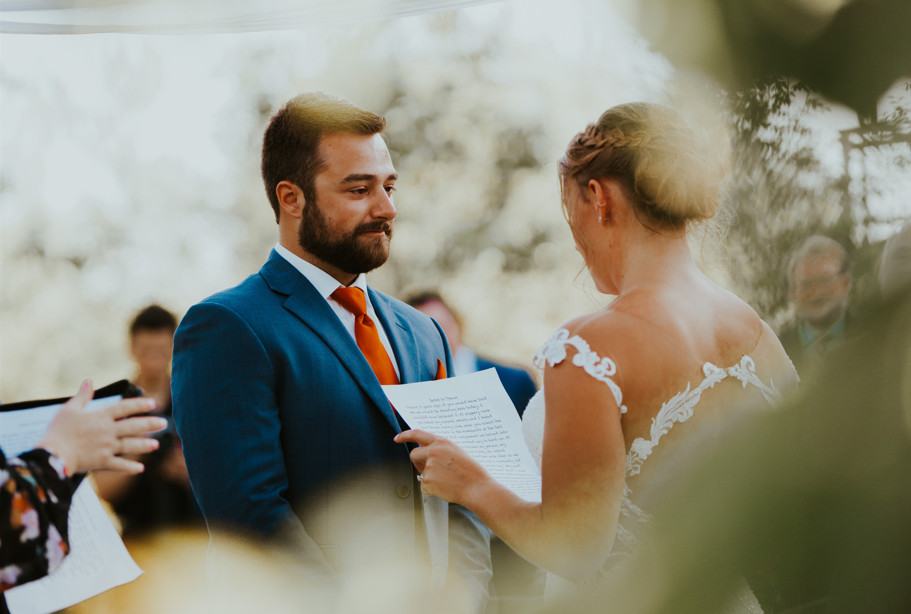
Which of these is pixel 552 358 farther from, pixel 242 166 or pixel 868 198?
pixel 242 166

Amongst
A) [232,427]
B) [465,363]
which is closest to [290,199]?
[232,427]

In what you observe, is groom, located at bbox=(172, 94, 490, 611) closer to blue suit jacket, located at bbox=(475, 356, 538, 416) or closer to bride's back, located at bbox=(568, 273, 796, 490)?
bride's back, located at bbox=(568, 273, 796, 490)

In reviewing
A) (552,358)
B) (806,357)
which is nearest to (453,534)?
(552,358)

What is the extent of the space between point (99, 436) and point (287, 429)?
68 centimetres

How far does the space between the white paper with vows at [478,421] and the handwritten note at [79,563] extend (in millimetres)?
689

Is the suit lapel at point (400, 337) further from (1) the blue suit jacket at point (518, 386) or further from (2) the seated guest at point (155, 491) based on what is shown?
(1) the blue suit jacket at point (518, 386)

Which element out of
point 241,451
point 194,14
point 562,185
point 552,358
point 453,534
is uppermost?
point 194,14

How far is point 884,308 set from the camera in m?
0.41

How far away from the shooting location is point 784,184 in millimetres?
462

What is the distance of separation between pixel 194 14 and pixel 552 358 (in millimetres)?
1448

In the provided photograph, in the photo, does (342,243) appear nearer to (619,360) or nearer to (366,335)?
(366,335)

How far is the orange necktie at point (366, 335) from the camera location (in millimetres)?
2396

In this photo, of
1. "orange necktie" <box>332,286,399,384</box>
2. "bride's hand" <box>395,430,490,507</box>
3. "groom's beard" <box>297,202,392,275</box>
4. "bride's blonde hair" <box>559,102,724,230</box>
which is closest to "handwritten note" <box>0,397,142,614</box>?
"bride's hand" <box>395,430,490,507</box>

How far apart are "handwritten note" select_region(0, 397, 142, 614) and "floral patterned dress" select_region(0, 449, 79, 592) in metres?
0.17
